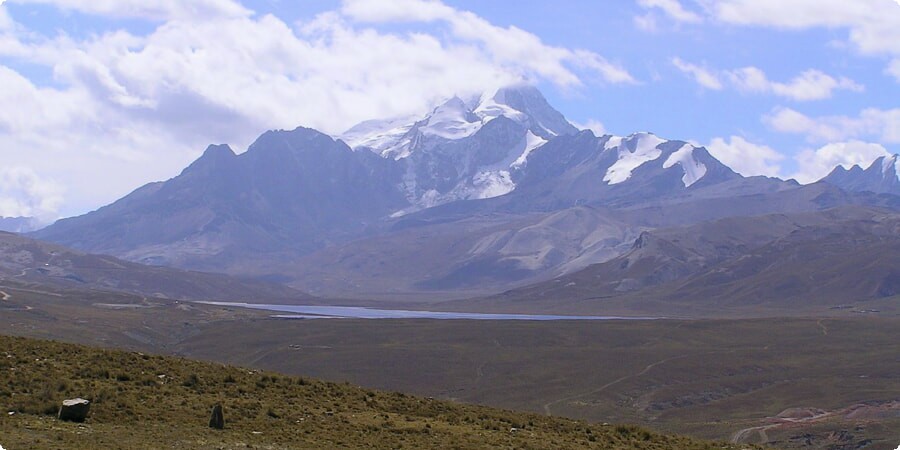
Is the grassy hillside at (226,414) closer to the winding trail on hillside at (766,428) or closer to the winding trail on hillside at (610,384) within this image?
the winding trail on hillside at (766,428)

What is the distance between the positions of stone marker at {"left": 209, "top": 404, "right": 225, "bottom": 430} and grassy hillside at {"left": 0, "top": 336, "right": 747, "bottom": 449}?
0.32 m

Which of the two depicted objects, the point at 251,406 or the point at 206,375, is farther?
the point at 206,375

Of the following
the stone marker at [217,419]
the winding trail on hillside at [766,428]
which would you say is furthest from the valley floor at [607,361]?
the stone marker at [217,419]

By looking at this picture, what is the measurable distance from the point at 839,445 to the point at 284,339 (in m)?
109

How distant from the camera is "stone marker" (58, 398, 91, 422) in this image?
3206cm

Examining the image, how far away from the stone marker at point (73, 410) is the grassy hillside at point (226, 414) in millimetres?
342

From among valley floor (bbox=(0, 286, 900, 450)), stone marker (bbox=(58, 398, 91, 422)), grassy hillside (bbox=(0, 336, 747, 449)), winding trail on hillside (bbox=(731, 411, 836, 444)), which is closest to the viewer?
grassy hillside (bbox=(0, 336, 747, 449))

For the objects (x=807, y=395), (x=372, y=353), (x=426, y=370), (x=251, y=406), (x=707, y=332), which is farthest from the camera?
(x=707, y=332)

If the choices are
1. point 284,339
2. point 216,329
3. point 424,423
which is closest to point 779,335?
point 284,339

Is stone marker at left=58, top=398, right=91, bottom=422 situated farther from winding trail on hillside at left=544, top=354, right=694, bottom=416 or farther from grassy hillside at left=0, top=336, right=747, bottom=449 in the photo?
winding trail on hillside at left=544, top=354, right=694, bottom=416

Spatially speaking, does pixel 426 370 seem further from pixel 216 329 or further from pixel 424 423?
pixel 424 423

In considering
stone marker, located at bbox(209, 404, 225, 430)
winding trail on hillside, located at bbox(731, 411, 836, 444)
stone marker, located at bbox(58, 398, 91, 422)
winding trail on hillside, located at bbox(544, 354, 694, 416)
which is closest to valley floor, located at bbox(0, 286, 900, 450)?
winding trail on hillside, located at bbox(544, 354, 694, 416)

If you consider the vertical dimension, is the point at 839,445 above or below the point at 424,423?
below

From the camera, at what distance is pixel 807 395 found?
4377 inches
